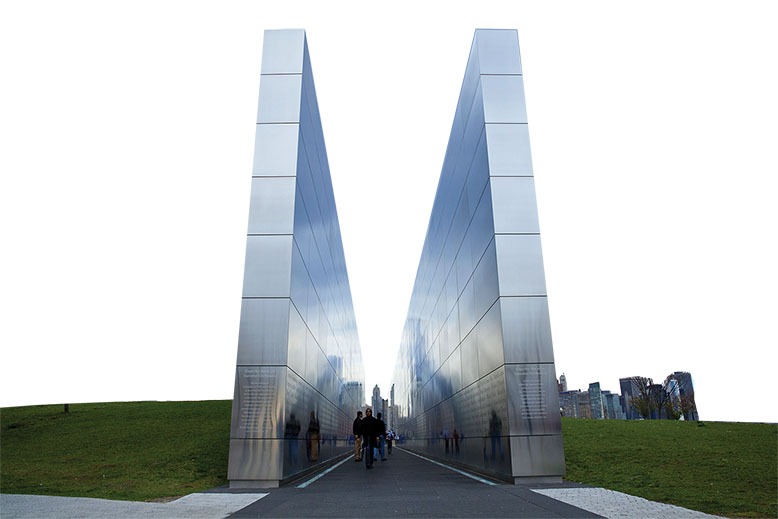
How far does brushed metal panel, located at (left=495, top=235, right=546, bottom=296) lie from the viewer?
411 inches

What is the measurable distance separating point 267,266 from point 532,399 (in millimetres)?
5500

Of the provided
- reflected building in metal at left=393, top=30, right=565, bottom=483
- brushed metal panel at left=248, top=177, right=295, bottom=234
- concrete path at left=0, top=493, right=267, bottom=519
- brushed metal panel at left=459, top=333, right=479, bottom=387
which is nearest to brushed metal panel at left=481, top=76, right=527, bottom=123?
reflected building in metal at left=393, top=30, right=565, bottom=483

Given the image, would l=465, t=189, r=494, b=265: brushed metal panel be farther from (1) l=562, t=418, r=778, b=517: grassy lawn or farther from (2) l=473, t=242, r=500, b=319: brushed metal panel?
(1) l=562, t=418, r=778, b=517: grassy lawn

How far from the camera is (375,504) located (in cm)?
722

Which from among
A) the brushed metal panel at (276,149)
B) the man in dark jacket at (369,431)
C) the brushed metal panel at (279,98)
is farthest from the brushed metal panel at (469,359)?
the brushed metal panel at (279,98)

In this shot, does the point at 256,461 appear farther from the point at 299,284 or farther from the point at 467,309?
the point at 467,309

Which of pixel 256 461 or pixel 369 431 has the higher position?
pixel 369 431

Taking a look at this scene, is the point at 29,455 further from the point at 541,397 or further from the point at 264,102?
the point at 541,397

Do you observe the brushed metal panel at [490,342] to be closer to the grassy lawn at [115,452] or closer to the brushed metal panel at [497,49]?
the brushed metal panel at [497,49]

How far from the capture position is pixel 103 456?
50.1ft

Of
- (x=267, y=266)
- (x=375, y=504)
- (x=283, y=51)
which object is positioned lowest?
(x=375, y=504)

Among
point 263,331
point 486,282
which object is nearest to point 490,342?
point 486,282

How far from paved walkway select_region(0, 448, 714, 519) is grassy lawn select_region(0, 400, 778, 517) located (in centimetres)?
93

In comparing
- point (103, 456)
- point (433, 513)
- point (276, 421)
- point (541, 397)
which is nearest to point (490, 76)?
point (541, 397)
